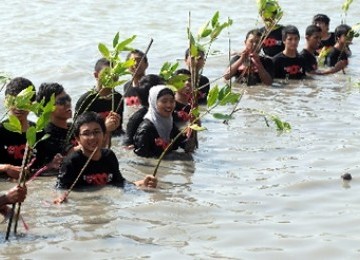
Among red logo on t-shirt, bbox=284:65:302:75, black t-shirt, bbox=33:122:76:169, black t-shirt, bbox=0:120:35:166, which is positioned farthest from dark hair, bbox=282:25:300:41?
black t-shirt, bbox=0:120:35:166

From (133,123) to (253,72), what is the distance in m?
3.54

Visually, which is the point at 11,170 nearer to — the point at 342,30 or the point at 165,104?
the point at 165,104

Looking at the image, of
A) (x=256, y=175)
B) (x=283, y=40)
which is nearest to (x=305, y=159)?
(x=256, y=175)

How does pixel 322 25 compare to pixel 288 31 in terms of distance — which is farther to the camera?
pixel 322 25

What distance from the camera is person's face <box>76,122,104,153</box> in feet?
21.4

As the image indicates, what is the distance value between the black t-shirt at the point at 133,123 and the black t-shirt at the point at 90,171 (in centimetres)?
132

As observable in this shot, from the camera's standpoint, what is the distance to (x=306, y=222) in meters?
5.92

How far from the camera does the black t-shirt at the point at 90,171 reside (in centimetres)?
654

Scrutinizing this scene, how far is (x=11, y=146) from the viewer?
275 inches

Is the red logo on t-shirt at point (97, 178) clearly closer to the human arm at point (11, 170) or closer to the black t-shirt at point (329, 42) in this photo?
the human arm at point (11, 170)

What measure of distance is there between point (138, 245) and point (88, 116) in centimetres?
144

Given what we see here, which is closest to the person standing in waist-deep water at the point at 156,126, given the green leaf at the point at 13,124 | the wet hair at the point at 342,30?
the green leaf at the point at 13,124

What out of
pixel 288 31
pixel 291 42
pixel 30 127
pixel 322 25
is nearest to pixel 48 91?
pixel 30 127

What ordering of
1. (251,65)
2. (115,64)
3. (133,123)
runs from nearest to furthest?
(115,64), (133,123), (251,65)
